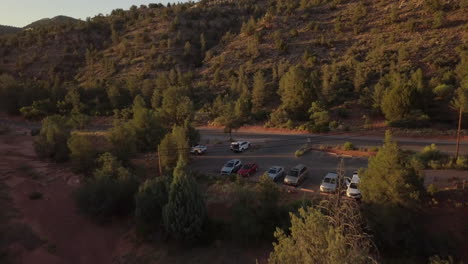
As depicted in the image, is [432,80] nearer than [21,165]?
No

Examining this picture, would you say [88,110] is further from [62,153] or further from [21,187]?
[21,187]

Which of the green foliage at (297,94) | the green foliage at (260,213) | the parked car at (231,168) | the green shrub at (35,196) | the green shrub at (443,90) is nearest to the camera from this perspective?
the green foliage at (260,213)

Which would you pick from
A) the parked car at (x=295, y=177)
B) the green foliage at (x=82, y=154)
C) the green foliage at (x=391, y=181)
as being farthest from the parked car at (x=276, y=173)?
the green foliage at (x=82, y=154)

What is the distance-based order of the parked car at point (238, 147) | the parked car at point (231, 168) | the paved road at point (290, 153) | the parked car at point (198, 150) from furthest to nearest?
the parked car at point (198, 150), the parked car at point (238, 147), the parked car at point (231, 168), the paved road at point (290, 153)

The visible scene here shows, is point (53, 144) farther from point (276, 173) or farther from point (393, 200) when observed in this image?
point (393, 200)

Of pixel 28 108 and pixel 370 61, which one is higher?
pixel 370 61

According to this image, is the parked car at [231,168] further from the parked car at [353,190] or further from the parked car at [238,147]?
the parked car at [353,190]

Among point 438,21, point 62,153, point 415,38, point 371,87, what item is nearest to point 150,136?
point 62,153
